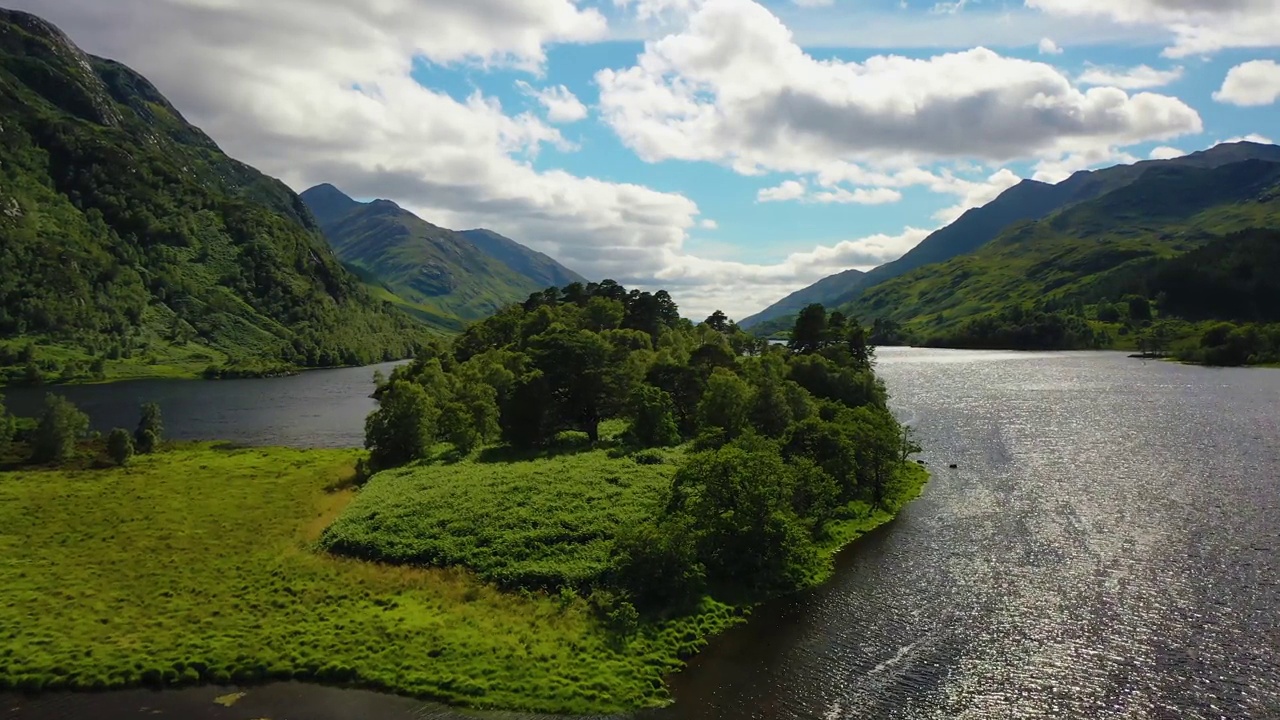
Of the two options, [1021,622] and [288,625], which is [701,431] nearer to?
[1021,622]

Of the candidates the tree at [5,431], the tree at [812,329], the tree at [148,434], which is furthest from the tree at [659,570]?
the tree at [812,329]

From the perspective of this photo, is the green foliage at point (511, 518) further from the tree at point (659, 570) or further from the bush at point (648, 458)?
the bush at point (648, 458)

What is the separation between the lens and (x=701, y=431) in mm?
102438

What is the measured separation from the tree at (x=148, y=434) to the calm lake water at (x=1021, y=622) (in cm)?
9230

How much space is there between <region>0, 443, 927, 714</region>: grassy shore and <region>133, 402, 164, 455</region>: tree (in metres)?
37.4

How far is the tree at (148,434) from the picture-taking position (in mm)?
123375

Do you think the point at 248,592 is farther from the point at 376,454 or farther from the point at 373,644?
the point at 376,454

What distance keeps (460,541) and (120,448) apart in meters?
79.8

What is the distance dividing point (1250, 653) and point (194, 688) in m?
70.5

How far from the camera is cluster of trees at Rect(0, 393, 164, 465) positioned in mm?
109375

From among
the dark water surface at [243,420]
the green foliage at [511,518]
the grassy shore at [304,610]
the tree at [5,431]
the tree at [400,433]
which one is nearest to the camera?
the grassy shore at [304,610]

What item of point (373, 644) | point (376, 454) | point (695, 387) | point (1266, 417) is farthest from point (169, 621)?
point (1266, 417)

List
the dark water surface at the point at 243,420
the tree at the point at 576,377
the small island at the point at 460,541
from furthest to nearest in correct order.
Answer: the dark water surface at the point at 243,420, the tree at the point at 576,377, the small island at the point at 460,541

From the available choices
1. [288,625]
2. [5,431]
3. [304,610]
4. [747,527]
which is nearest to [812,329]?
[747,527]
